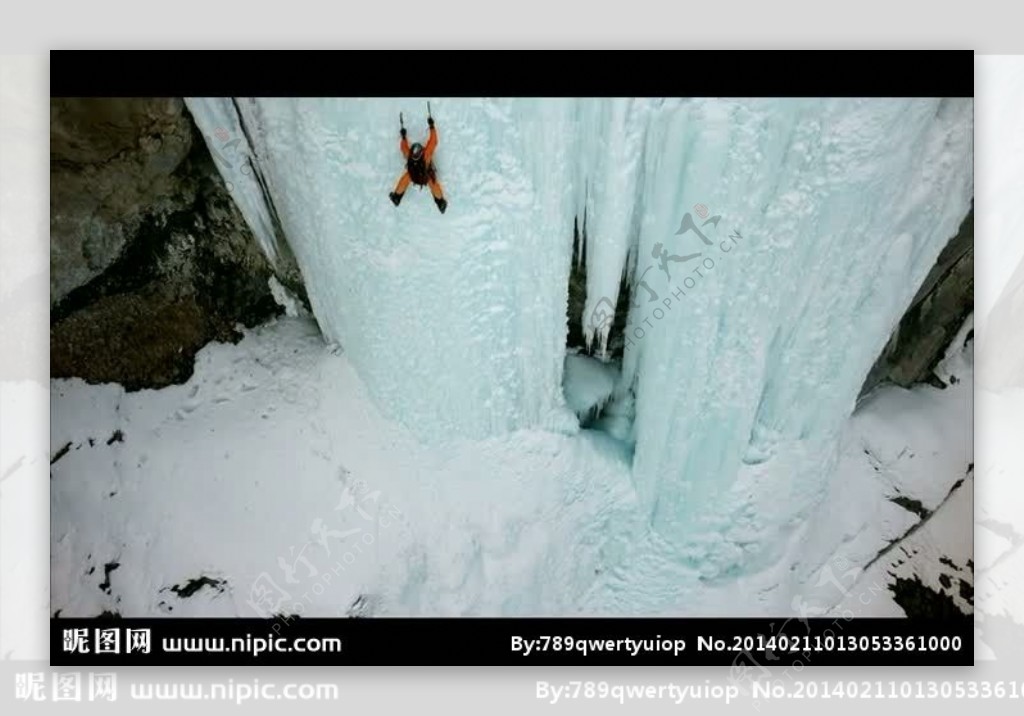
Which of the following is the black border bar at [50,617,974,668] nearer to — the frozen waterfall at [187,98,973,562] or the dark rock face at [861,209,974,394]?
the frozen waterfall at [187,98,973,562]

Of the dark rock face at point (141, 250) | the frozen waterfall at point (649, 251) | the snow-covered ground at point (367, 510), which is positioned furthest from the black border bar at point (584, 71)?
the snow-covered ground at point (367, 510)

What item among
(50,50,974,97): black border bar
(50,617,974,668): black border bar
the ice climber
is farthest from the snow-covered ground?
(50,50,974,97): black border bar

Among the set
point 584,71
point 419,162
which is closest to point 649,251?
point 584,71

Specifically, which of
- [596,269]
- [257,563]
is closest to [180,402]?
[257,563]

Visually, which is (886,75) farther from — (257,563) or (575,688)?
(257,563)

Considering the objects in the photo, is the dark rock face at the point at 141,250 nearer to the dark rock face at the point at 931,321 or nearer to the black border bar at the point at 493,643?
the black border bar at the point at 493,643

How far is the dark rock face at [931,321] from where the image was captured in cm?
237

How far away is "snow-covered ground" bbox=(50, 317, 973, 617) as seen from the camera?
7.36 ft

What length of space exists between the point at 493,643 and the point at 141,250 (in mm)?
1929

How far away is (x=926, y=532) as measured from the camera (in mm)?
2277

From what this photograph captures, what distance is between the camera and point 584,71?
6.58 feet

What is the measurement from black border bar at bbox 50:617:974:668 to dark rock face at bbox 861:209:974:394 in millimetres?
978

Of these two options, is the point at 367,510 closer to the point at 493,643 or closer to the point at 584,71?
the point at 493,643

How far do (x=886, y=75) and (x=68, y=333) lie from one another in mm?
2833
